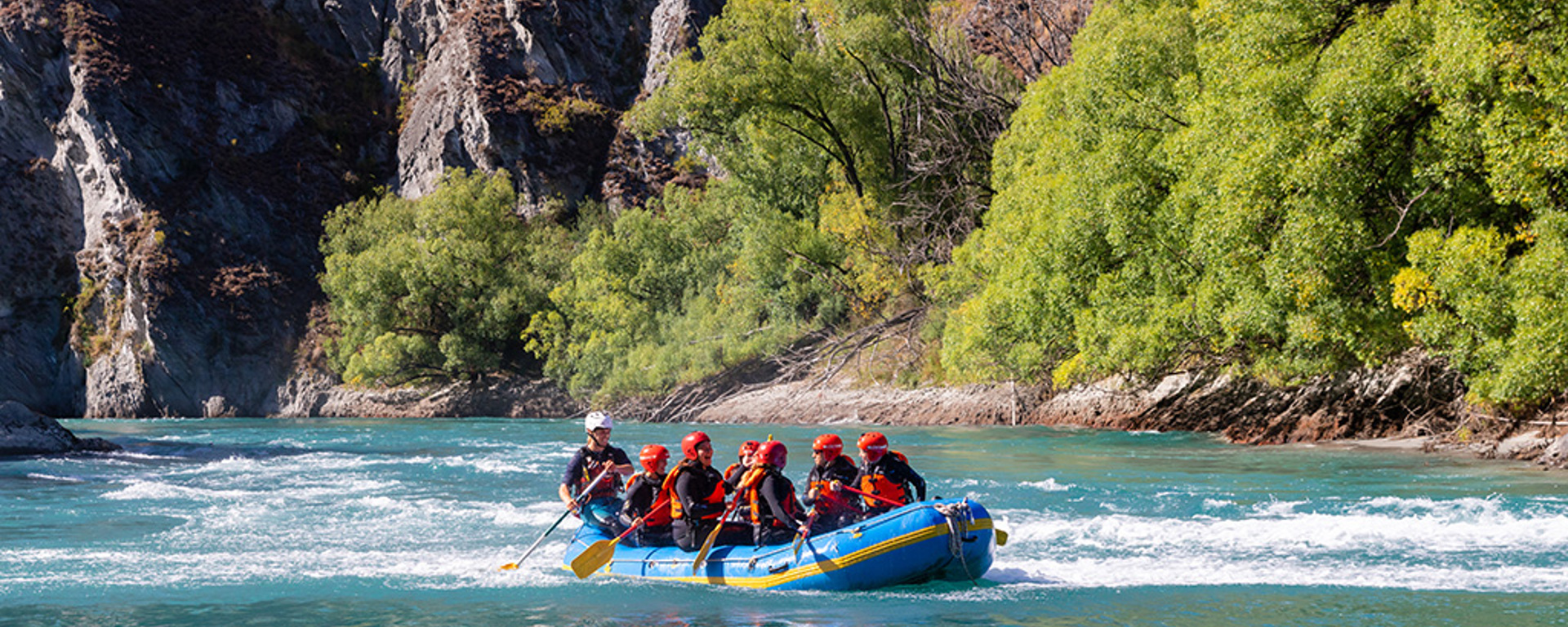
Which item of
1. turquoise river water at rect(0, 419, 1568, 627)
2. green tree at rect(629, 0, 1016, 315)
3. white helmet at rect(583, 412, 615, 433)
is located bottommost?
turquoise river water at rect(0, 419, 1568, 627)

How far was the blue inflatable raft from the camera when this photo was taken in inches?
445

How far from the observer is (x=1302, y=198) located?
19.8 metres

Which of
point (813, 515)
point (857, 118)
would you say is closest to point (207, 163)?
point (857, 118)

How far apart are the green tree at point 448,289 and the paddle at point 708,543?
45638 mm

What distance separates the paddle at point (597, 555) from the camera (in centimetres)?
1254

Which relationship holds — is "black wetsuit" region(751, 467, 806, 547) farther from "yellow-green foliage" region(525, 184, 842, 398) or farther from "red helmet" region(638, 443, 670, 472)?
"yellow-green foliage" region(525, 184, 842, 398)

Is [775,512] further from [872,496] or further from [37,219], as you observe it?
[37,219]

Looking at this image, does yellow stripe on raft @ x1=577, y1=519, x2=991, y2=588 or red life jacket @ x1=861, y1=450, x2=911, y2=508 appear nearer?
yellow stripe on raft @ x1=577, y1=519, x2=991, y2=588

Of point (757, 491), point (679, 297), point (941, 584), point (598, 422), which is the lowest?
point (941, 584)

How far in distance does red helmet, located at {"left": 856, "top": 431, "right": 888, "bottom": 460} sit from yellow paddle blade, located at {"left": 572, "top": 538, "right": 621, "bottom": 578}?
2.87m

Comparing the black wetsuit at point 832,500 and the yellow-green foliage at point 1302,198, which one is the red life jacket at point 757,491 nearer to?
the black wetsuit at point 832,500

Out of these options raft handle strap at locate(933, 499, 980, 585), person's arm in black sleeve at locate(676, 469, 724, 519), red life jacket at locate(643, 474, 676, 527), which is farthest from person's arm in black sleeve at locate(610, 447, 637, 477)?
raft handle strap at locate(933, 499, 980, 585)

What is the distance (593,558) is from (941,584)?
3.72 m

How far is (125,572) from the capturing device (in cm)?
1278
